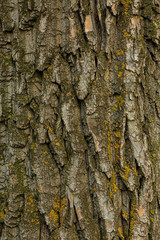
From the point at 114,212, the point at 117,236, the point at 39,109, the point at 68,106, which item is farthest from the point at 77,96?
the point at 117,236

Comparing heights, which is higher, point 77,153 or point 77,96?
point 77,96

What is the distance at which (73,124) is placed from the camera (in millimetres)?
1367

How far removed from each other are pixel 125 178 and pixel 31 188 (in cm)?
59

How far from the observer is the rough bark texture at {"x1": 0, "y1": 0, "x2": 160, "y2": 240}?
1345 millimetres

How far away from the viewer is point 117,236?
135cm

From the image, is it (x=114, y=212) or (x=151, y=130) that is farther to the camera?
(x=151, y=130)

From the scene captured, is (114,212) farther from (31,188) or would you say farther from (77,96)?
(77,96)

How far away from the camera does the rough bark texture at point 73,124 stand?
1.34m

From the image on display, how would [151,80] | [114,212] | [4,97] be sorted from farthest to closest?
[151,80]
[4,97]
[114,212]

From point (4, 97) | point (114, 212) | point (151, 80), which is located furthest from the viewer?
point (151, 80)

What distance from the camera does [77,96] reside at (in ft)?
4.51

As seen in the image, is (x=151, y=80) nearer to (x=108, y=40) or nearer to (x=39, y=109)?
(x=108, y=40)

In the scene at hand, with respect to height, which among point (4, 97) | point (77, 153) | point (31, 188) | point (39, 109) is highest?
point (4, 97)

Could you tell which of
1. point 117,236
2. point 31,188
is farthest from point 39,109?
point 117,236
